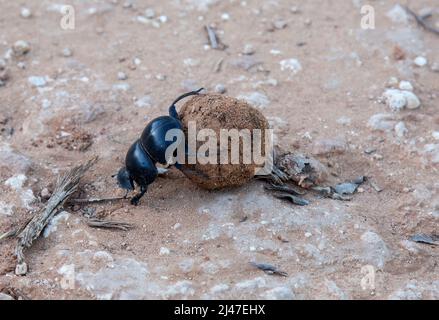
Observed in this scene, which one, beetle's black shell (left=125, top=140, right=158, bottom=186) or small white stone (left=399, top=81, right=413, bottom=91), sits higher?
beetle's black shell (left=125, top=140, right=158, bottom=186)

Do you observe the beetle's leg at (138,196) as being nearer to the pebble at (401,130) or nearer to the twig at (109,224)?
the twig at (109,224)

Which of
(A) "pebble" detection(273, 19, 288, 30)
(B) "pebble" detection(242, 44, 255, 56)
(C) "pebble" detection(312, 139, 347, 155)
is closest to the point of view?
(C) "pebble" detection(312, 139, 347, 155)

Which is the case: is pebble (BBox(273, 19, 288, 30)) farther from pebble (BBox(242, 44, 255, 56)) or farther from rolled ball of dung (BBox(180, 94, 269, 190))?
rolled ball of dung (BBox(180, 94, 269, 190))

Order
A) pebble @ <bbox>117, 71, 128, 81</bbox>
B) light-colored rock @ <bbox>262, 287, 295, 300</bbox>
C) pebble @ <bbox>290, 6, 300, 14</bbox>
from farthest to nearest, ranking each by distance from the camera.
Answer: pebble @ <bbox>290, 6, 300, 14</bbox> → pebble @ <bbox>117, 71, 128, 81</bbox> → light-colored rock @ <bbox>262, 287, 295, 300</bbox>

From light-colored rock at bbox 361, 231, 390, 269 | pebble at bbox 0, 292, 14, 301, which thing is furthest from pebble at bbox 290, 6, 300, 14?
pebble at bbox 0, 292, 14, 301
